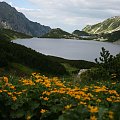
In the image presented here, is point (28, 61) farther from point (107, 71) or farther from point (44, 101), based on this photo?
point (44, 101)

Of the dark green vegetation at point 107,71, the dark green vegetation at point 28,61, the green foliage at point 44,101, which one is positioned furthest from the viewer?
the dark green vegetation at point 28,61

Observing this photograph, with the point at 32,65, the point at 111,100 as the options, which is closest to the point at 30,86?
the point at 111,100

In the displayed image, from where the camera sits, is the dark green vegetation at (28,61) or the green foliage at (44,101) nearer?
the green foliage at (44,101)

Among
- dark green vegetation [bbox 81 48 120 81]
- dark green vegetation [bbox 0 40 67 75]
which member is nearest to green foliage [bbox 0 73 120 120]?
dark green vegetation [bbox 81 48 120 81]

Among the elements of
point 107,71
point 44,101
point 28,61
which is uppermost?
point 44,101

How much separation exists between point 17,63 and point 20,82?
3733 cm

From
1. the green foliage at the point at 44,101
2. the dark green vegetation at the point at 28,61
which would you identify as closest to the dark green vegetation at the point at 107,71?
the green foliage at the point at 44,101

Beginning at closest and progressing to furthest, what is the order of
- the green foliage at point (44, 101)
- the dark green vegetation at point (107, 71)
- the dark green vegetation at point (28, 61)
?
the green foliage at point (44, 101) < the dark green vegetation at point (107, 71) < the dark green vegetation at point (28, 61)

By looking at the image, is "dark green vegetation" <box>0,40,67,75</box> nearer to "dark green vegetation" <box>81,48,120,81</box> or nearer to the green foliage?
"dark green vegetation" <box>81,48,120,81</box>

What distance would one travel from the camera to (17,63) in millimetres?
48000

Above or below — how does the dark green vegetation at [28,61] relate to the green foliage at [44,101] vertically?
below

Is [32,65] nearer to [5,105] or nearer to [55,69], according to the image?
[55,69]

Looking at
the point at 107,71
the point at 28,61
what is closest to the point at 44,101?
the point at 107,71

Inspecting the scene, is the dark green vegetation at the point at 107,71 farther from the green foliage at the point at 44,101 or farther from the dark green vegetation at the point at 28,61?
the dark green vegetation at the point at 28,61
